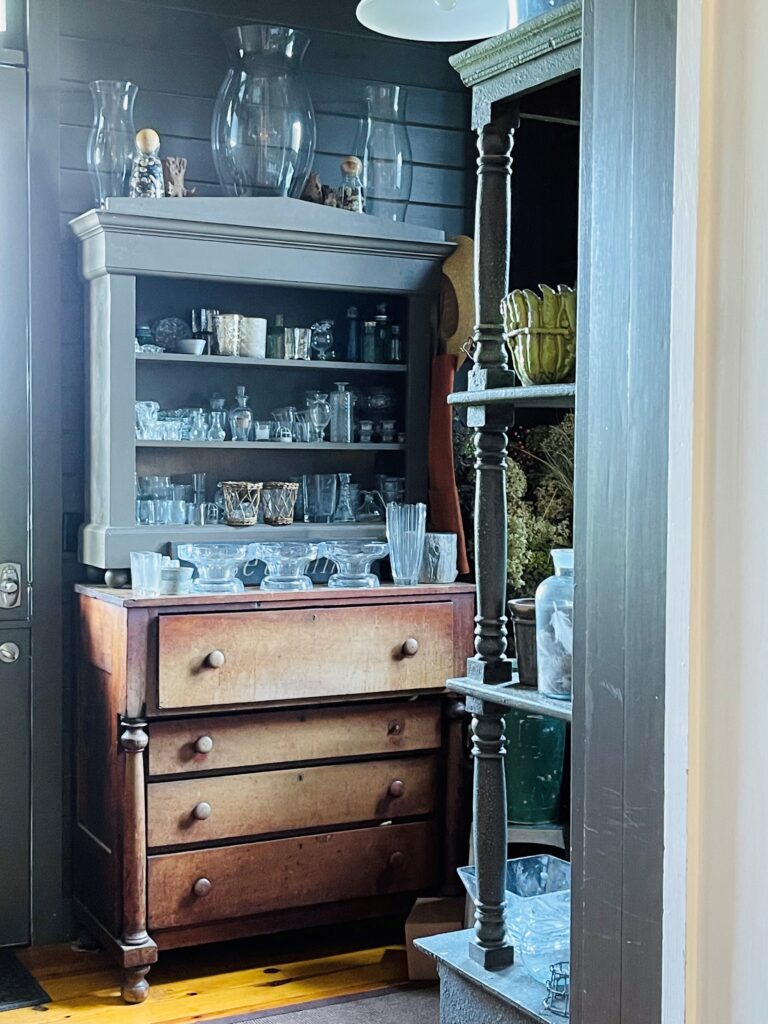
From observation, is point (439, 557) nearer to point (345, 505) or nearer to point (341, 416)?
point (345, 505)

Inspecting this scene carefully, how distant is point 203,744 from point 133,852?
1.00ft

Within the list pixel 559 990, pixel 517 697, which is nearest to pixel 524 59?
pixel 517 697

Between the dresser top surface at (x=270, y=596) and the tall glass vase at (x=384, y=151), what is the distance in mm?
1129

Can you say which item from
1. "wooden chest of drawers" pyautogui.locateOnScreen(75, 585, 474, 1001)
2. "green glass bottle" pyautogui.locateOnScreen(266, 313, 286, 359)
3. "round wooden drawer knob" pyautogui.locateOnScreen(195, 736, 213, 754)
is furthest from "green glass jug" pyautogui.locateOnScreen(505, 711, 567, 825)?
"green glass bottle" pyautogui.locateOnScreen(266, 313, 286, 359)

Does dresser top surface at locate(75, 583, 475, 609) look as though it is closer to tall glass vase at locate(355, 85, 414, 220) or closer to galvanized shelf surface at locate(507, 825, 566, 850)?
galvanized shelf surface at locate(507, 825, 566, 850)

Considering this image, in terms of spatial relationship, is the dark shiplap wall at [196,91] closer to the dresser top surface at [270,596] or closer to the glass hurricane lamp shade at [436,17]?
the dresser top surface at [270,596]

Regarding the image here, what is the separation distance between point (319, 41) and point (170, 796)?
2247 millimetres

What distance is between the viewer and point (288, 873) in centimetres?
335

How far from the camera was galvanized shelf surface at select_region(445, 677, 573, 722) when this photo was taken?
1.90 m

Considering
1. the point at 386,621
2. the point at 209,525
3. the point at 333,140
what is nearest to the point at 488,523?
the point at 386,621

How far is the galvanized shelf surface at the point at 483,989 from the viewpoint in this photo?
199cm

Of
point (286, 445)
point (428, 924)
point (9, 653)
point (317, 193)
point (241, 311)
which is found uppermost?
point (317, 193)

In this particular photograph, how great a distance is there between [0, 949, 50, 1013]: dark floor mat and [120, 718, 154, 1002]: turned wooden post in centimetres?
23

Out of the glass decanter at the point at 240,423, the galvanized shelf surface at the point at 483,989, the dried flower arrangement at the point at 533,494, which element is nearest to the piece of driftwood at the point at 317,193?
the glass decanter at the point at 240,423
